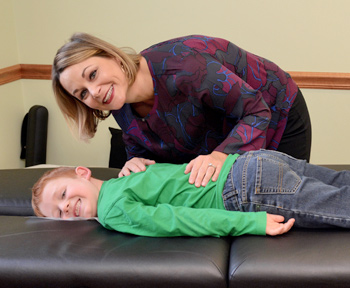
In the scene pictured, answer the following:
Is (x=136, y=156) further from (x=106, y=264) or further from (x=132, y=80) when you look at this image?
(x=106, y=264)

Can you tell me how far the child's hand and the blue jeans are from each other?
0.03 metres

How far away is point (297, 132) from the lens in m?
1.90

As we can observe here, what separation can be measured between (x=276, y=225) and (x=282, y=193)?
110 mm

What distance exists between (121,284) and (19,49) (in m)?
2.46

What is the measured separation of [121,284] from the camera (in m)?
1.29

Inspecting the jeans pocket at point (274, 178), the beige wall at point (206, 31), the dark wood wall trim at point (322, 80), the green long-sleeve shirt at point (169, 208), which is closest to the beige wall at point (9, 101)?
the beige wall at point (206, 31)

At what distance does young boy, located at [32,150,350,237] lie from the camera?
1.44 metres

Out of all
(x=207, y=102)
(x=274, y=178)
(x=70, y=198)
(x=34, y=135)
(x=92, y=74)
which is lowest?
(x=34, y=135)

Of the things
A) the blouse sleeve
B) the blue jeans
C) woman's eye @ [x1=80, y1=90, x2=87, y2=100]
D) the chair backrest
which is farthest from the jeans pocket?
the chair backrest

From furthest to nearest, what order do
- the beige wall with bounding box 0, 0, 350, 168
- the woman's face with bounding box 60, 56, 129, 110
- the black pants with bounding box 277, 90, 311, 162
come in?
1. the beige wall with bounding box 0, 0, 350, 168
2. the black pants with bounding box 277, 90, 311, 162
3. the woman's face with bounding box 60, 56, 129, 110

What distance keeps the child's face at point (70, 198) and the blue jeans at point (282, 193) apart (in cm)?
48

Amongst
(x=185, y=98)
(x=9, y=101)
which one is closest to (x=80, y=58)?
(x=185, y=98)

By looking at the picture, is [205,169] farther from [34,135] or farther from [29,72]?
[29,72]

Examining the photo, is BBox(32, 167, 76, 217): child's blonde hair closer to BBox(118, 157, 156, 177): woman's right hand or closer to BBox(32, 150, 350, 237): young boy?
BBox(32, 150, 350, 237): young boy
